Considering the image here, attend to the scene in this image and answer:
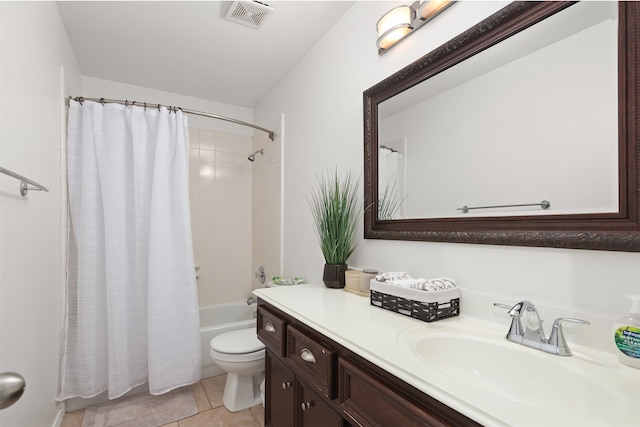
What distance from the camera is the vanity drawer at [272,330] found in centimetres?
131

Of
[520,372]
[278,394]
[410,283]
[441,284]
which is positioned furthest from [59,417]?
[520,372]

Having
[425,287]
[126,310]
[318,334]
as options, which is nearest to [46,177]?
[126,310]

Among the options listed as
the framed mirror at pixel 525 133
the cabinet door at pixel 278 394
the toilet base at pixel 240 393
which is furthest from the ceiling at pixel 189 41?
the toilet base at pixel 240 393

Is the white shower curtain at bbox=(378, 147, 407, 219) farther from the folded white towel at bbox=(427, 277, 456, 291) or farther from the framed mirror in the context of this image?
the folded white towel at bbox=(427, 277, 456, 291)

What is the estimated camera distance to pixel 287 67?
2432 millimetres

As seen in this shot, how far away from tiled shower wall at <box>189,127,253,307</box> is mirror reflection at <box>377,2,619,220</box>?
7.17 feet

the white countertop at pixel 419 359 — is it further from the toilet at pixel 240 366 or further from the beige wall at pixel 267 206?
the beige wall at pixel 267 206

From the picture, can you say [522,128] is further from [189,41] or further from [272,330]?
[189,41]

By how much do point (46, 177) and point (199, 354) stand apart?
1.45 metres

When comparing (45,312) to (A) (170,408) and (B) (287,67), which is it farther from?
(B) (287,67)

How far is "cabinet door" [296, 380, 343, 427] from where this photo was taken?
3.33 feet

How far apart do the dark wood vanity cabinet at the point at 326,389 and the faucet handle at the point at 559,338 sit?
410 millimetres

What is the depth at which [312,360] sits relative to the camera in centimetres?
108

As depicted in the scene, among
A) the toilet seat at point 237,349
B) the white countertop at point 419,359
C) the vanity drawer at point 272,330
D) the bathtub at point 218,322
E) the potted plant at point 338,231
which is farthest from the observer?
the bathtub at point 218,322
